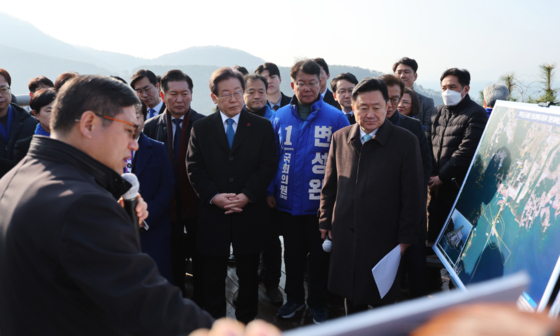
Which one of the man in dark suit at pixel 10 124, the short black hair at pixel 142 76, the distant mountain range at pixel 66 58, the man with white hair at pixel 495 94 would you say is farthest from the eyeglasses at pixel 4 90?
the distant mountain range at pixel 66 58

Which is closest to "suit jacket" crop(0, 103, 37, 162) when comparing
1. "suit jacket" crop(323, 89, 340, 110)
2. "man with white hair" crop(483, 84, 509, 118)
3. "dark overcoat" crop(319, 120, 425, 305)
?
"dark overcoat" crop(319, 120, 425, 305)

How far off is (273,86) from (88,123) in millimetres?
4087

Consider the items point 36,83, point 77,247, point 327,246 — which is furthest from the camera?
point 36,83

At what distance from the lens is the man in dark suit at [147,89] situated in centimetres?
445

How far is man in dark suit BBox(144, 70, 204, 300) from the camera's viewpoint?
342 cm

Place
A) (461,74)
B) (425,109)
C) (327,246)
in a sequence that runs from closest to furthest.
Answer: (327,246), (461,74), (425,109)

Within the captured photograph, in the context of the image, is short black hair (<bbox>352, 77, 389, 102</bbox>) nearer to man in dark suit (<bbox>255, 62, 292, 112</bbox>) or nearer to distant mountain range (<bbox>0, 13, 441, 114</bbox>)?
man in dark suit (<bbox>255, 62, 292, 112</bbox>)

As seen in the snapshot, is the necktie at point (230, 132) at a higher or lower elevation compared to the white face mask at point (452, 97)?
lower

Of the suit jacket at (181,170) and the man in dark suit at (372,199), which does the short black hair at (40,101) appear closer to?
the suit jacket at (181,170)

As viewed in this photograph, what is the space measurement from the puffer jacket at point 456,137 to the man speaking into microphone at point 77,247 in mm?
3223

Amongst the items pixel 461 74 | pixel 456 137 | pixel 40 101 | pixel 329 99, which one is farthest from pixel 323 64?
pixel 40 101

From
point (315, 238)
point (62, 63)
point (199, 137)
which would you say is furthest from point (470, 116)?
point (62, 63)

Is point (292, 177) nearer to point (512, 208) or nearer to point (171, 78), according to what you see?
point (171, 78)

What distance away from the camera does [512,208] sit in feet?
6.34
